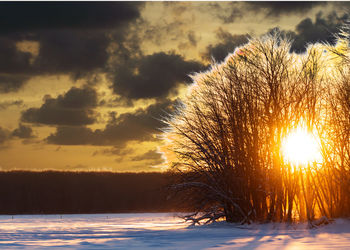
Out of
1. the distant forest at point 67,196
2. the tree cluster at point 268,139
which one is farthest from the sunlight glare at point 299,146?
the distant forest at point 67,196

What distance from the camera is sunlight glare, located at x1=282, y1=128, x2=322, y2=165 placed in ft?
55.6

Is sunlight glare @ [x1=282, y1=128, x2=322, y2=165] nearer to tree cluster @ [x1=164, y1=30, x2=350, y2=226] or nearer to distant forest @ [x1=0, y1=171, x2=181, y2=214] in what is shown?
Result: tree cluster @ [x1=164, y1=30, x2=350, y2=226]

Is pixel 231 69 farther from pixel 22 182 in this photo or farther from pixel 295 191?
pixel 22 182

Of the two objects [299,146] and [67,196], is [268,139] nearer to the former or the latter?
[299,146]

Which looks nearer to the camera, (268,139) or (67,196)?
(268,139)

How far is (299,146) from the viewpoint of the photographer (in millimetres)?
17016

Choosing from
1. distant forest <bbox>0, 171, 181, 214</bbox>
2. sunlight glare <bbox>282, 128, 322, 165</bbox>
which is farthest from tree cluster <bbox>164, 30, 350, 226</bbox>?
distant forest <bbox>0, 171, 181, 214</bbox>

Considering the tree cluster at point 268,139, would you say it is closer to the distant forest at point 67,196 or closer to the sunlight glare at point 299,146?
the sunlight glare at point 299,146

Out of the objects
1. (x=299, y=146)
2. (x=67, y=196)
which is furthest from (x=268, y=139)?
(x=67, y=196)

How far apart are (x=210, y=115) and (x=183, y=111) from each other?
1.58 m

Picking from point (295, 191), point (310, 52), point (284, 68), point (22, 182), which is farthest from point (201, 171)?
point (22, 182)

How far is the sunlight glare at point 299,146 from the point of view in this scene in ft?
55.6

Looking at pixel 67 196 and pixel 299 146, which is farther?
pixel 67 196

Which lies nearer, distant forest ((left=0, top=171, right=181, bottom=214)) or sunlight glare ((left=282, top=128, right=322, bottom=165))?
sunlight glare ((left=282, top=128, right=322, bottom=165))
